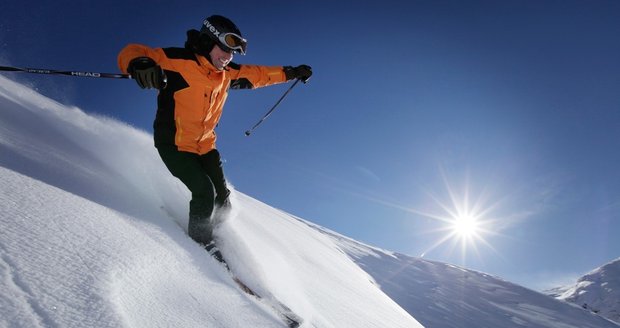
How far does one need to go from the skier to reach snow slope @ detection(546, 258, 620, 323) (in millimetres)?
209986

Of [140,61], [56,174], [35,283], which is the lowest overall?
[35,283]

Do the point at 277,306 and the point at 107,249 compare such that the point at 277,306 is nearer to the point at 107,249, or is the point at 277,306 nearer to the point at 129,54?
the point at 107,249

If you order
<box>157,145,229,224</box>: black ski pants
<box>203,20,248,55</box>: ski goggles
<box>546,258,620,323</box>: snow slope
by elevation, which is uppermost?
<box>546,258,620,323</box>: snow slope

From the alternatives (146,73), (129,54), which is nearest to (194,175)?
(146,73)

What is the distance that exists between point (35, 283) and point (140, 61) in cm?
229

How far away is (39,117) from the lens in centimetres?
412

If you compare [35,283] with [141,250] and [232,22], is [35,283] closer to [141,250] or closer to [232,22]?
[141,250]

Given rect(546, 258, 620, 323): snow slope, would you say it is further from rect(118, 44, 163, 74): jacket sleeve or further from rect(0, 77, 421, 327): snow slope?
rect(118, 44, 163, 74): jacket sleeve

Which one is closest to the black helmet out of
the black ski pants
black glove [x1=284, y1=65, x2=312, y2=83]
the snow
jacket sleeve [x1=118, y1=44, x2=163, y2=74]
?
jacket sleeve [x1=118, y1=44, x2=163, y2=74]

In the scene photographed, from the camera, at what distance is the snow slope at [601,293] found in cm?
17494

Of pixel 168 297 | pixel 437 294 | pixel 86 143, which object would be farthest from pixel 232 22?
pixel 437 294

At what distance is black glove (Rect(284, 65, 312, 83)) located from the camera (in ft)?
18.4

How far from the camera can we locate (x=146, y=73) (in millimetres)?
3145

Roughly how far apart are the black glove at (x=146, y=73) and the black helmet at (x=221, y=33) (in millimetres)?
832
